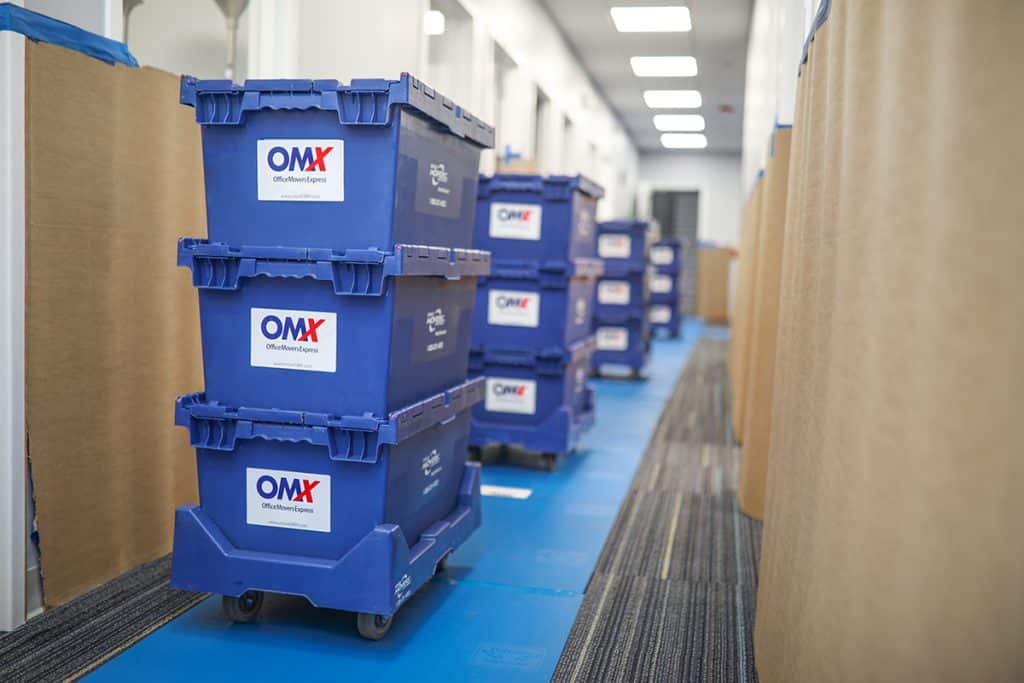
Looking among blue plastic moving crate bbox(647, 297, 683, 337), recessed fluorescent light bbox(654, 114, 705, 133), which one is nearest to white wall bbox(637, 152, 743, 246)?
recessed fluorescent light bbox(654, 114, 705, 133)

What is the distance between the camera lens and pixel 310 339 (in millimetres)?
2301

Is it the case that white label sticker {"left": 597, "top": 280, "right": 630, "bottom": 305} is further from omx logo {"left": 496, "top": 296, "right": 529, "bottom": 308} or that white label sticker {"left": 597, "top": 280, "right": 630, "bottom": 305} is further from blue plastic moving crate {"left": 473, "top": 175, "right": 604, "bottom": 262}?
omx logo {"left": 496, "top": 296, "right": 529, "bottom": 308}

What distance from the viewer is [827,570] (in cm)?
148

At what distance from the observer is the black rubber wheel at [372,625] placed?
2311mm

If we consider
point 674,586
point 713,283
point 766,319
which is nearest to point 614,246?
point 766,319

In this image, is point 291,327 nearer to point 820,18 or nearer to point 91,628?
point 91,628

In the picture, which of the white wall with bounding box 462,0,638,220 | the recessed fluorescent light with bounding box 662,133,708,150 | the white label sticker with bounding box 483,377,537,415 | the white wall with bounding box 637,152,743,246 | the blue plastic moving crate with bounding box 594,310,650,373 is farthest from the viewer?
the white wall with bounding box 637,152,743,246

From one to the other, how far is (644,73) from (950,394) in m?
11.2

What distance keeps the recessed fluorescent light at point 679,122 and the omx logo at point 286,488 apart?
1344 centimetres

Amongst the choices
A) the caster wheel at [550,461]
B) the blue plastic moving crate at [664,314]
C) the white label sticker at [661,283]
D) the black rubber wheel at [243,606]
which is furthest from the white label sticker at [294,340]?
the blue plastic moving crate at [664,314]

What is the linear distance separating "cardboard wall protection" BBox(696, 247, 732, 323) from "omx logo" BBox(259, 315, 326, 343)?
13.6 meters

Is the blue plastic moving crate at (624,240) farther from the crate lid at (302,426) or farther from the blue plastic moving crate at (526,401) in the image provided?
the crate lid at (302,426)

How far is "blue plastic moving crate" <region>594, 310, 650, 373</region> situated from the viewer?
7645 mm

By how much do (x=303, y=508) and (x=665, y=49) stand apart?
9195 millimetres
